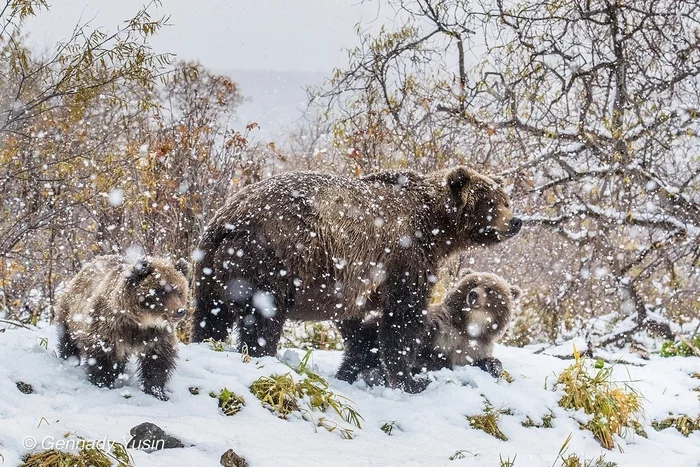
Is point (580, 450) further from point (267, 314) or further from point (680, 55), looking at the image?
point (680, 55)

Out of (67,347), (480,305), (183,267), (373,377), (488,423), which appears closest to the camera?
(67,347)

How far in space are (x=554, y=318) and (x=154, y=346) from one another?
25.2 ft

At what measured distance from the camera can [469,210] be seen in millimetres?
6730

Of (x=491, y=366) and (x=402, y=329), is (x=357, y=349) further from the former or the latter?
(x=491, y=366)

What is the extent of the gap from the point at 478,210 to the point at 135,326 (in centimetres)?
345

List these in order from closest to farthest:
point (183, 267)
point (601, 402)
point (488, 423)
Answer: point (183, 267) → point (488, 423) → point (601, 402)

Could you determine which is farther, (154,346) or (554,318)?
(554,318)

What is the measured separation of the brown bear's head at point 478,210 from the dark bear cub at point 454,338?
580mm

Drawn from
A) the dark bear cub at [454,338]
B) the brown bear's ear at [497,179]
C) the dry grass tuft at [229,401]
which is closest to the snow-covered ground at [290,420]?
the dry grass tuft at [229,401]

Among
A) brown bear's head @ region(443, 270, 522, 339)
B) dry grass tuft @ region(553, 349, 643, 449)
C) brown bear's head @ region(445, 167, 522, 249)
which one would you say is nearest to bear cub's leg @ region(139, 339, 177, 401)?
brown bear's head @ region(443, 270, 522, 339)

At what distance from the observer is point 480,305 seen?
6898 millimetres

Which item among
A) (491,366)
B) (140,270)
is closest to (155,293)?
(140,270)

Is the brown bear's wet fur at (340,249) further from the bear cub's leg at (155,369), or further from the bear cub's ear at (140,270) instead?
the bear cub's leg at (155,369)

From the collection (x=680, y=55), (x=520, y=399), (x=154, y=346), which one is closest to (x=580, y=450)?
(x=520, y=399)
